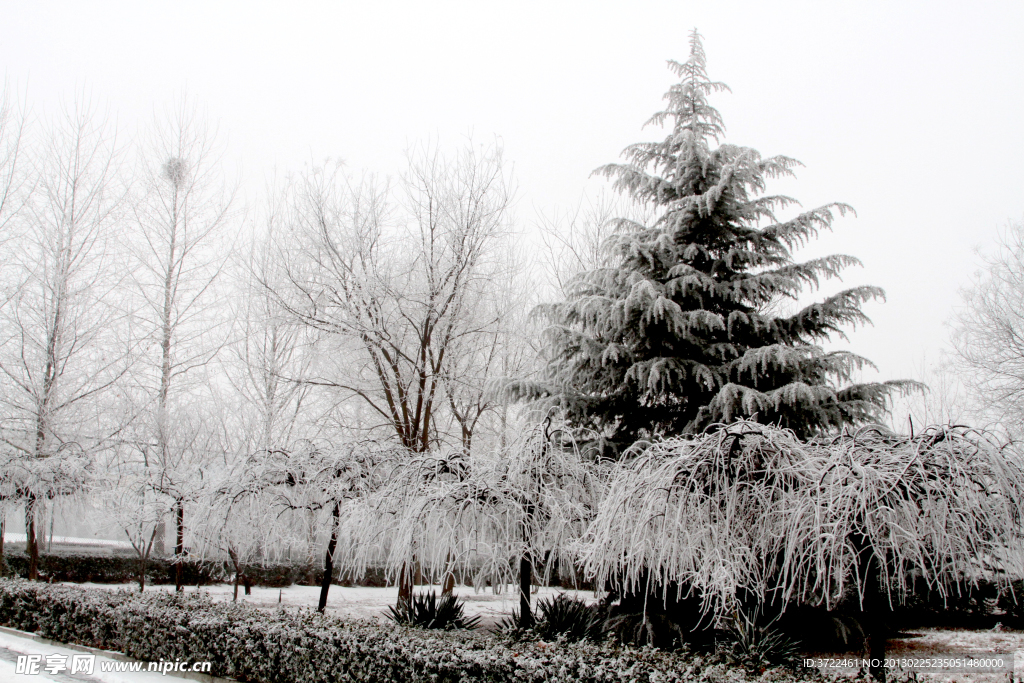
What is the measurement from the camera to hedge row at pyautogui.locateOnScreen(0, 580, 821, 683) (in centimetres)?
507

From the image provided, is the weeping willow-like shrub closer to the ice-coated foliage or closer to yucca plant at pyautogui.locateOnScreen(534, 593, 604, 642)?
the ice-coated foliage

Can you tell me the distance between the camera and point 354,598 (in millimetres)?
16547

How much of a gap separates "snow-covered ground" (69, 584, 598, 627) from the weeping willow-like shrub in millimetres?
6807

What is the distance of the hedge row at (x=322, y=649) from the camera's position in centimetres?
507

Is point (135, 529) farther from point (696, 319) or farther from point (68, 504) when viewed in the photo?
point (696, 319)

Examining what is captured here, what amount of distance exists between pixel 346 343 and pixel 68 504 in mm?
6740

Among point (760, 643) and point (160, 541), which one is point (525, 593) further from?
point (160, 541)

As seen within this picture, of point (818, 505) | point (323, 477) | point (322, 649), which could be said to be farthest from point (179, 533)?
point (818, 505)

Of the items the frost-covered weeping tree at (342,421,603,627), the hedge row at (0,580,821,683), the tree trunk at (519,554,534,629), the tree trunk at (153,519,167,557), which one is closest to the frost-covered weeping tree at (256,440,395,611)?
the frost-covered weeping tree at (342,421,603,627)

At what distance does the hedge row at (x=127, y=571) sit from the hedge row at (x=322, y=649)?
27.8 ft

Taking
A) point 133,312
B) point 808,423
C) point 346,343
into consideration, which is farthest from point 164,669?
point 133,312

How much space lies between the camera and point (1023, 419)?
531 inches

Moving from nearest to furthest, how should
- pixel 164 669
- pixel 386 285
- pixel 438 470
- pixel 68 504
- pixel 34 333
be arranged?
pixel 164 669 < pixel 438 470 < pixel 386 285 < pixel 68 504 < pixel 34 333

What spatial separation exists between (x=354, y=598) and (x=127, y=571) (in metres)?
6.67
